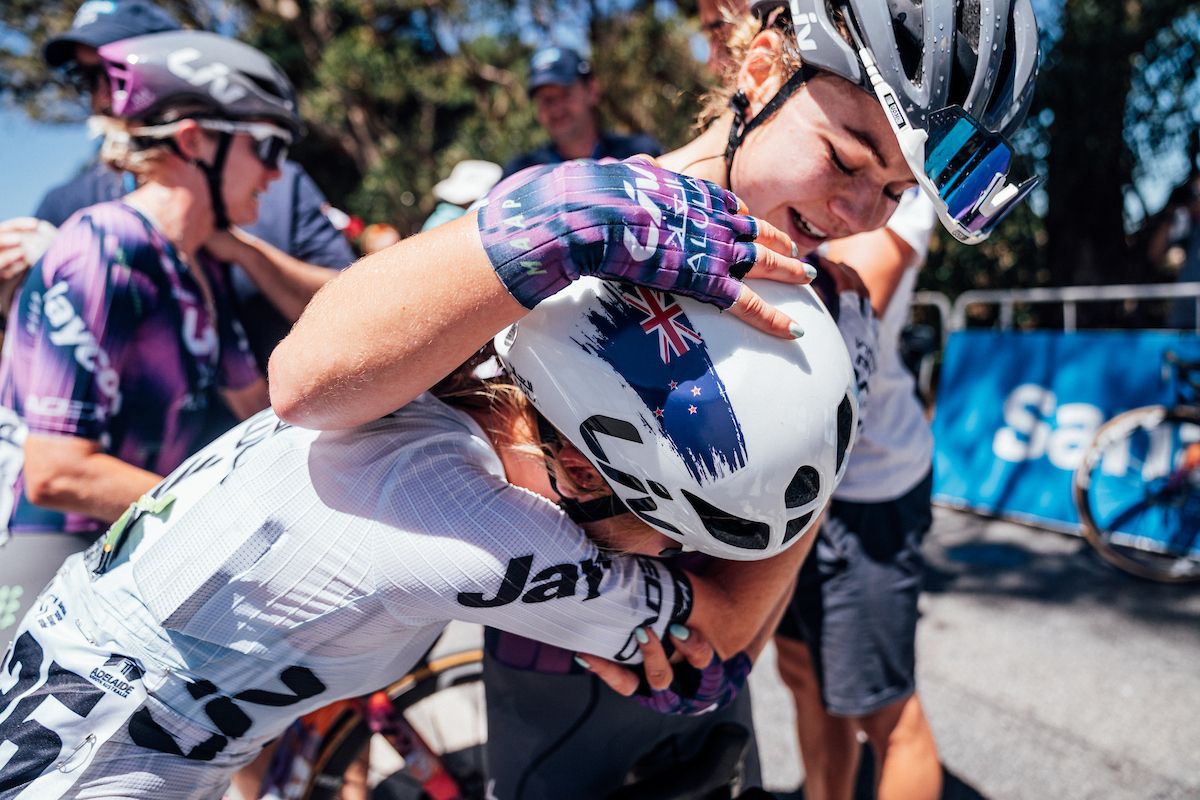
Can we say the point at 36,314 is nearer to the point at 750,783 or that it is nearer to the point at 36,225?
the point at 36,225

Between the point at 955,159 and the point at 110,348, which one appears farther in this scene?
the point at 110,348

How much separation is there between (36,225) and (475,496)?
1542 millimetres

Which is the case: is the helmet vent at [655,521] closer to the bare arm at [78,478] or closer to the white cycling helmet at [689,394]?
the white cycling helmet at [689,394]

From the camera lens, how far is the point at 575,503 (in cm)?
131

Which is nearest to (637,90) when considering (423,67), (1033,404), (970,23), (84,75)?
(423,67)

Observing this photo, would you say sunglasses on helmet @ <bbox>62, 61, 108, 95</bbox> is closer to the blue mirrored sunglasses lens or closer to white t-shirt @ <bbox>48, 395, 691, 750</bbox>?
white t-shirt @ <bbox>48, 395, 691, 750</bbox>

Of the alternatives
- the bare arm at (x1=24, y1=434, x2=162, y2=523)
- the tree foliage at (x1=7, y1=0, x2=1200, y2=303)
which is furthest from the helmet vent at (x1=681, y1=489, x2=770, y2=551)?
the tree foliage at (x1=7, y1=0, x2=1200, y2=303)

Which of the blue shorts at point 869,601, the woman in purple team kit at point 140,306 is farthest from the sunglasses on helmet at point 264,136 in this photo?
the blue shorts at point 869,601

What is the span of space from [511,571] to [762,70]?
0.93 metres

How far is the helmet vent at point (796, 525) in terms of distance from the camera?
4.01 feet

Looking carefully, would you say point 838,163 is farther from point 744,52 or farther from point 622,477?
point 622,477

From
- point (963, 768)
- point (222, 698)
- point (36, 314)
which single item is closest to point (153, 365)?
point (36, 314)

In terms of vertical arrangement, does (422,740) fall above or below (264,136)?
below

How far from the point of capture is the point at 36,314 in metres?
1.56
